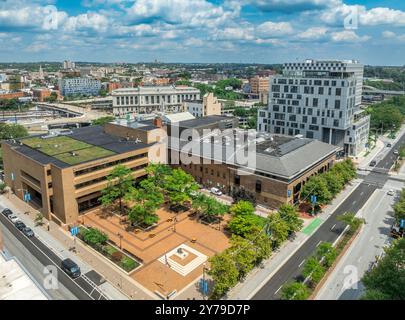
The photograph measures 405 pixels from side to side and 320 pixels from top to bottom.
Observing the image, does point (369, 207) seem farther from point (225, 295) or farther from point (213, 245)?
point (225, 295)

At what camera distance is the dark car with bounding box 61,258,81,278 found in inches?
1889

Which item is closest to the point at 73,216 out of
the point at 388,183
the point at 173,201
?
the point at 173,201

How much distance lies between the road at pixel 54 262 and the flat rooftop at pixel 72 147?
1444 cm

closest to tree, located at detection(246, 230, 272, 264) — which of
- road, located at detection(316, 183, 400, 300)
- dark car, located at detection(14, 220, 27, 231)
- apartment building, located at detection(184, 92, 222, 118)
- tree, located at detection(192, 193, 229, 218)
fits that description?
road, located at detection(316, 183, 400, 300)

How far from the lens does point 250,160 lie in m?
74.2

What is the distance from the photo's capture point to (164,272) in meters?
48.8

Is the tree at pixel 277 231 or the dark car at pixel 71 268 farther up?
the tree at pixel 277 231

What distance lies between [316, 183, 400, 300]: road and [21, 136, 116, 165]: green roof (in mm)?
51745

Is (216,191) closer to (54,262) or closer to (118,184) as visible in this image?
(118,184)

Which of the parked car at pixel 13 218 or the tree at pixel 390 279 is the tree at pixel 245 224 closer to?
the tree at pixel 390 279

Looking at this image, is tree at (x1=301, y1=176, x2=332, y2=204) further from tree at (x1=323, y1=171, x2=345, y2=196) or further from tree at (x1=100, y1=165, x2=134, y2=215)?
tree at (x1=100, y1=165, x2=134, y2=215)

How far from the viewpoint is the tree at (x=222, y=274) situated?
136ft

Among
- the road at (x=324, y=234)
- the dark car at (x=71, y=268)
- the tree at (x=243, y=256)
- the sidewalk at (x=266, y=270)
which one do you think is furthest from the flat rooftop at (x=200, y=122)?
the dark car at (x=71, y=268)

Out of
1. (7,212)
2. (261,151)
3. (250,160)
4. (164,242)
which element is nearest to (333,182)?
(261,151)
